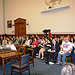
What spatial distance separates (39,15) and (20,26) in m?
3.53

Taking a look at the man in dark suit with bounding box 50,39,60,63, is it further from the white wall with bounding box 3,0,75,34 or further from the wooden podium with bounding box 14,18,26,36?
the wooden podium with bounding box 14,18,26,36

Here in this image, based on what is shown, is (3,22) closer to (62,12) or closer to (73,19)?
(62,12)

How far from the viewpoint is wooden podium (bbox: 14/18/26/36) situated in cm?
1386

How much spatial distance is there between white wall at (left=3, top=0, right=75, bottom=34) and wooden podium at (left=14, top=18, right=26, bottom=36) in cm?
56

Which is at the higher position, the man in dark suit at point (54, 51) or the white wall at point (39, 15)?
the white wall at point (39, 15)

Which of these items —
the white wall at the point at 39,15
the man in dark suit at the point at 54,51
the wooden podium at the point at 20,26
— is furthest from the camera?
the wooden podium at the point at 20,26

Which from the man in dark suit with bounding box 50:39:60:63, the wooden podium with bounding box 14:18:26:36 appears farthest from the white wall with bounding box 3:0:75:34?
the man in dark suit with bounding box 50:39:60:63

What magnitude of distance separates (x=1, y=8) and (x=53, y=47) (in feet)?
42.2

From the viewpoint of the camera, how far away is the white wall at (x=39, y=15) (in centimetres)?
1011

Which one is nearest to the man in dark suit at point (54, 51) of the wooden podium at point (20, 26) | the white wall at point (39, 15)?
the white wall at point (39, 15)

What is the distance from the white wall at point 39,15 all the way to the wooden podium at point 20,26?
0.56m

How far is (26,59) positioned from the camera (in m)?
3.88

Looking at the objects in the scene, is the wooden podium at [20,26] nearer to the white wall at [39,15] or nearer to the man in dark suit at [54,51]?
the white wall at [39,15]

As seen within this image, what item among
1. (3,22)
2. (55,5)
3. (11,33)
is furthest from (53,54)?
(3,22)
